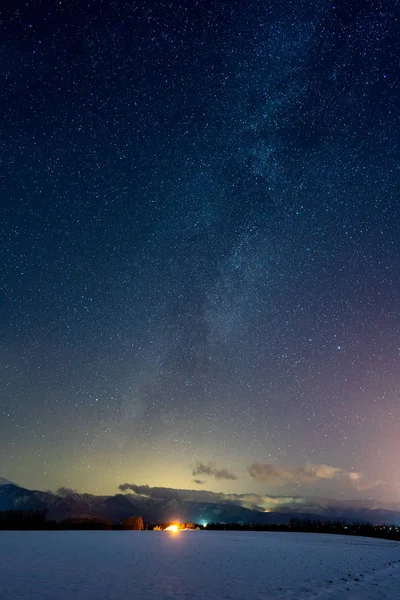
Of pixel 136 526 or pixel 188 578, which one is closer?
pixel 188 578

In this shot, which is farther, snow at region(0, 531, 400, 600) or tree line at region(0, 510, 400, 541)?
tree line at region(0, 510, 400, 541)

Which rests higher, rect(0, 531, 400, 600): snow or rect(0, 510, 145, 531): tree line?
rect(0, 510, 145, 531): tree line

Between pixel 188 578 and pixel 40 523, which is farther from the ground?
pixel 40 523

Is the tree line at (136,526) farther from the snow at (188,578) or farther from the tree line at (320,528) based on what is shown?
the snow at (188,578)

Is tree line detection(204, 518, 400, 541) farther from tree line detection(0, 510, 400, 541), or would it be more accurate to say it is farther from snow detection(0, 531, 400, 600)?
snow detection(0, 531, 400, 600)

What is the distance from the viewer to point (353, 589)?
16562 millimetres

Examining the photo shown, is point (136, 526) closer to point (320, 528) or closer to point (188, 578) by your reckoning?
point (320, 528)

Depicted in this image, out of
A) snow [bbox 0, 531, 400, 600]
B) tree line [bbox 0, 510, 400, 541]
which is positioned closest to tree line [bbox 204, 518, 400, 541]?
tree line [bbox 0, 510, 400, 541]

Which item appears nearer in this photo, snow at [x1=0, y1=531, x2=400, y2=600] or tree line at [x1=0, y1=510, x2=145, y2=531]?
snow at [x1=0, y1=531, x2=400, y2=600]

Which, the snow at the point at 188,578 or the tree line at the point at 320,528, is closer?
the snow at the point at 188,578

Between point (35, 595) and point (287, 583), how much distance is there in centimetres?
900

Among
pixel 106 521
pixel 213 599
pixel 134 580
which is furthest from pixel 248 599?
pixel 106 521

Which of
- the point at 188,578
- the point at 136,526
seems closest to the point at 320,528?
the point at 136,526

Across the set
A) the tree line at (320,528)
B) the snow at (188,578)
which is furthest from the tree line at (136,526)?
the snow at (188,578)
